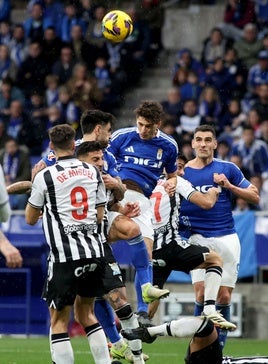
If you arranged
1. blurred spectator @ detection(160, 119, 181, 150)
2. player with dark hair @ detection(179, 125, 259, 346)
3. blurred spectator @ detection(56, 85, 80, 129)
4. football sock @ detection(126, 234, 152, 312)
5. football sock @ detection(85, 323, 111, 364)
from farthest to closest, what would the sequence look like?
blurred spectator @ detection(56, 85, 80, 129) → blurred spectator @ detection(160, 119, 181, 150) → player with dark hair @ detection(179, 125, 259, 346) → football sock @ detection(126, 234, 152, 312) → football sock @ detection(85, 323, 111, 364)

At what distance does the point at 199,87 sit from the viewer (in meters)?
22.2

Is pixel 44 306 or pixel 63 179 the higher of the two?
pixel 63 179

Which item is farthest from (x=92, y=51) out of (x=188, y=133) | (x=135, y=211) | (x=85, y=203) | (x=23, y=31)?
(x=85, y=203)

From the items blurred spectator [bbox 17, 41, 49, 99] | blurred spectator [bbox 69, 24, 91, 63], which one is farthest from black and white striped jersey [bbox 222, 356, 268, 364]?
blurred spectator [bbox 17, 41, 49, 99]

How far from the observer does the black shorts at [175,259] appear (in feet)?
40.8

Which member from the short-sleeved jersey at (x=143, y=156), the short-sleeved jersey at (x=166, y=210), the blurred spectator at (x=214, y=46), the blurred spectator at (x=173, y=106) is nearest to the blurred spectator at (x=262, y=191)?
the blurred spectator at (x=173, y=106)

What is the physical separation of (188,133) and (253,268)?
11.9 ft

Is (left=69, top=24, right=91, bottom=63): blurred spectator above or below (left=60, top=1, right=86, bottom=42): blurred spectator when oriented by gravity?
below

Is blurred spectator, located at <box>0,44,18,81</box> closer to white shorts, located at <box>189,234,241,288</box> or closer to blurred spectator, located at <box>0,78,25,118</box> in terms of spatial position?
blurred spectator, located at <box>0,78,25,118</box>

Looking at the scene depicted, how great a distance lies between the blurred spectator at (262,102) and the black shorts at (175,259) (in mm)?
8148

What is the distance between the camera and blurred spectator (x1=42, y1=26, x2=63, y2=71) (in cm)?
2394

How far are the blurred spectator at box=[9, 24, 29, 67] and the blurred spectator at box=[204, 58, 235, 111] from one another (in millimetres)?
4297

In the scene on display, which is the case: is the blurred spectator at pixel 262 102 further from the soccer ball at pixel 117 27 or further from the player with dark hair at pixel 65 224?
the player with dark hair at pixel 65 224

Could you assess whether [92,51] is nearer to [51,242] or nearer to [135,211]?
[135,211]
